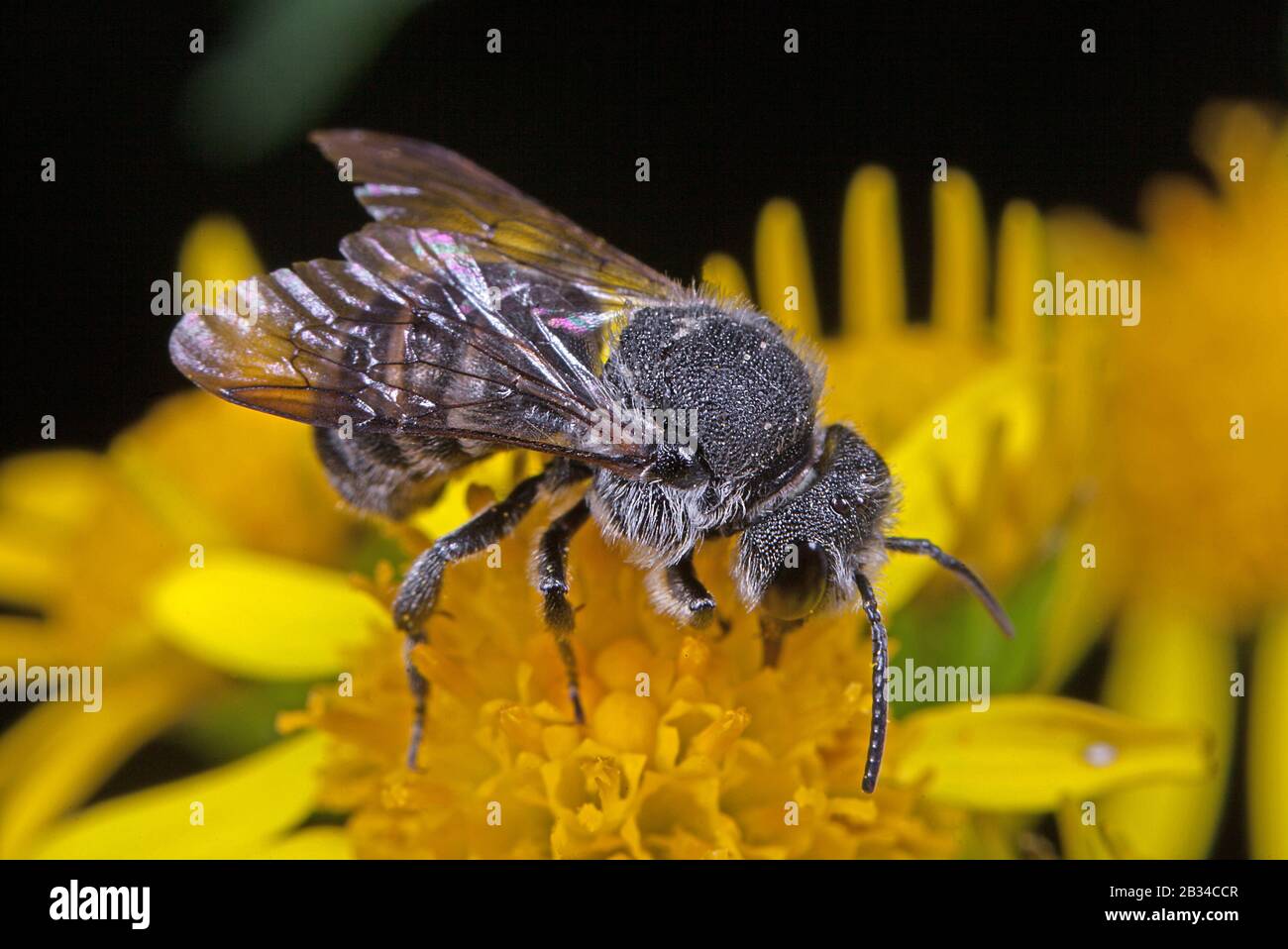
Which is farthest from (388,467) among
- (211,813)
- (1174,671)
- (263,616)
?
(1174,671)

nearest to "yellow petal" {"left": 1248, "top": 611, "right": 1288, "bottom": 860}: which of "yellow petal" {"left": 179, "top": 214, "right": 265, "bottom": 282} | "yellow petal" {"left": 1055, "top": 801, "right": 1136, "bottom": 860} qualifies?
"yellow petal" {"left": 1055, "top": 801, "right": 1136, "bottom": 860}

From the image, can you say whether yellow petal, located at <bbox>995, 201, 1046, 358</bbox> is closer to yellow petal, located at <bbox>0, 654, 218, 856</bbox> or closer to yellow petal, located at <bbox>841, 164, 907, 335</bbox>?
yellow petal, located at <bbox>841, 164, 907, 335</bbox>

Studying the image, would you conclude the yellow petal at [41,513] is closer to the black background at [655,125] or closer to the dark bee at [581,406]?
the black background at [655,125]

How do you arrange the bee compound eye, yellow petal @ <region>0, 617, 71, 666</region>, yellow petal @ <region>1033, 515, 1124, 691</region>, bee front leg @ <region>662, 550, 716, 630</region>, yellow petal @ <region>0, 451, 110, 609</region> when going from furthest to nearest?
yellow petal @ <region>0, 451, 110, 609</region> → yellow petal @ <region>0, 617, 71, 666</region> → yellow petal @ <region>1033, 515, 1124, 691</region> → bee front leg @ <region>662, 550, 716, 630</region> → the bee compound eye

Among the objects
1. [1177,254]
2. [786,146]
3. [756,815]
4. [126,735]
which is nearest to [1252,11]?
[1177,254]

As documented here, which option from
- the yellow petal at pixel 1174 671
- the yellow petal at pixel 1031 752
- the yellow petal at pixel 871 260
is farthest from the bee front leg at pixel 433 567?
the yellow petal at pixel 1174 671
